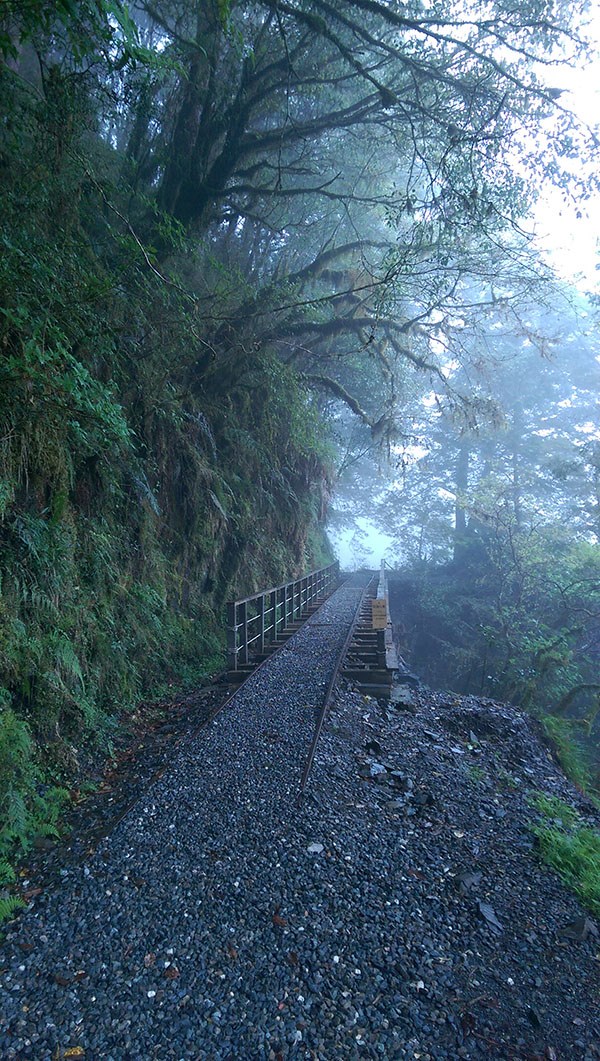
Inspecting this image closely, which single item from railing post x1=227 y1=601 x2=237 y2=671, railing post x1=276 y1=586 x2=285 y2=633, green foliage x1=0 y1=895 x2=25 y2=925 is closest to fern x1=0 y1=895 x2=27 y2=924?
green foliage x1=0 y1=895 x2=25 y2=925

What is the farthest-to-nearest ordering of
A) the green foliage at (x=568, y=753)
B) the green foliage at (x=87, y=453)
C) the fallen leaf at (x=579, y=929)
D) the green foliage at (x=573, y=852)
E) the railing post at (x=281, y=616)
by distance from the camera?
the railing post at (x=281, y=616) < the green foliage at (x=568, y=753) < the green foliage at (x=87, y=453) < the green foliage at (x=573, y=852) < the fallen leaf at (x=579, y=929)

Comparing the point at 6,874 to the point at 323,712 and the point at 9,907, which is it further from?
the point at 323,712

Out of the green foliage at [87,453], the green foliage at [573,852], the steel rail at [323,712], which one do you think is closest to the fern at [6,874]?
the green foliage at [87,453]

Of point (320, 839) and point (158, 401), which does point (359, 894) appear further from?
point (158, 401)

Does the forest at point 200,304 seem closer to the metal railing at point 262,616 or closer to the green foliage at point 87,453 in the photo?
the green foliage at point 87,453

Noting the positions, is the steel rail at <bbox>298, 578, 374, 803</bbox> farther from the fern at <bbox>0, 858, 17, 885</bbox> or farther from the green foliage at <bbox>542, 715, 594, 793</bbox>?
the green foliage at <bbox>542, 715, 594, 793</bbox>

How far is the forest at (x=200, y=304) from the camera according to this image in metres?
4.59

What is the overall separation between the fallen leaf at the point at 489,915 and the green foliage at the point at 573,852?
28.8 inches

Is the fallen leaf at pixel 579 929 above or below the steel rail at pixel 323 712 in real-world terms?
below

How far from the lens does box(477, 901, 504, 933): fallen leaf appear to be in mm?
3100

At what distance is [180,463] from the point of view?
8.59 metres

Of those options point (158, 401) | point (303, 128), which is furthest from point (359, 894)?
point (303, 128)

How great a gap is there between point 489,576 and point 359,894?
64.2ft

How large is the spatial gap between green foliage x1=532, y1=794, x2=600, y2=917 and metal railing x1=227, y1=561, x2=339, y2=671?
479 cm
